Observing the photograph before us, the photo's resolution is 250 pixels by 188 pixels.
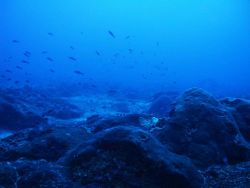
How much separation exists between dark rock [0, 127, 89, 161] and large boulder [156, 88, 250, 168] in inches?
81.4

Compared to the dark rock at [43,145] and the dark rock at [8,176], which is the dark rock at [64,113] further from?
the dark rock at [8,176]

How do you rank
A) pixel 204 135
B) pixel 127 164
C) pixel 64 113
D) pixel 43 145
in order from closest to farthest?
pixel 127 164
pixel 43 145
pixel 204 135
pixel 64 113

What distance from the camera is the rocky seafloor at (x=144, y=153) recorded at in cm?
412

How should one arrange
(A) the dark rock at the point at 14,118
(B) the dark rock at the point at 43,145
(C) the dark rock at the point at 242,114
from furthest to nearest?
1. (A) the dark rock at the point at 14,118
2. (C) the dark rock at the point at 242,114
3. (B) the dark rock at the point at 43,145

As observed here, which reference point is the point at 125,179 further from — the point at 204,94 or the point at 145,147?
the point at 204,94

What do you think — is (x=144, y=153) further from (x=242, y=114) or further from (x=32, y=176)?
(x=242, y=114)

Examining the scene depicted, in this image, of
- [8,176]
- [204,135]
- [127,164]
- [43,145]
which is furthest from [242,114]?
[8,176]

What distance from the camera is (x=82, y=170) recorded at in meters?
4.23

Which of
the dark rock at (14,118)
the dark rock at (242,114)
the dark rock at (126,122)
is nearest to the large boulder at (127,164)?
the dark rock at (242,114)

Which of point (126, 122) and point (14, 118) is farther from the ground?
point (14, 118)

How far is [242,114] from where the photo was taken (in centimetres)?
736

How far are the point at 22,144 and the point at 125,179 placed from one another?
8.97 ft

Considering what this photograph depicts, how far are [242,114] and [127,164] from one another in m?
4.40

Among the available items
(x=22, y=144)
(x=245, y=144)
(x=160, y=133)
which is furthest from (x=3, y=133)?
(x=245, y=144)
